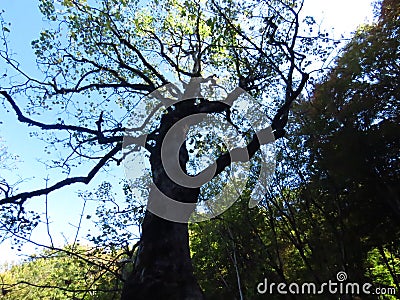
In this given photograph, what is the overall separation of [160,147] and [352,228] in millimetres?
3804

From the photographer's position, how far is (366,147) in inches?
188

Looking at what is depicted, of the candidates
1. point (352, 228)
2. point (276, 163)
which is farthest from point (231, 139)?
point (352, 228)

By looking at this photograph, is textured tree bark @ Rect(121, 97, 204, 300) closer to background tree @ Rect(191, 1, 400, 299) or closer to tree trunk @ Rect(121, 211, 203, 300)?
tree trunk @ Rect(121, 211, 203, 300)

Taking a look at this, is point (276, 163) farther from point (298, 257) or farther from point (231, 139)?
point (298, 257)

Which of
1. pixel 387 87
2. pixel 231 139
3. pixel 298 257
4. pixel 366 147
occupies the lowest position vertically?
pixel 298 257
